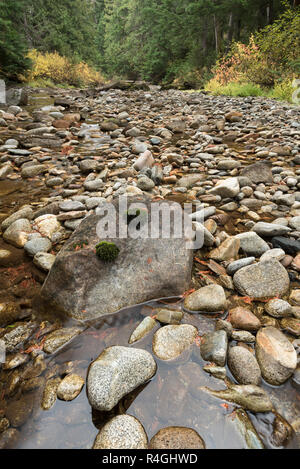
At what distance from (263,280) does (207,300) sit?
1.91 feet

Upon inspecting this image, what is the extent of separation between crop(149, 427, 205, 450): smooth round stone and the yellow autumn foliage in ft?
67.9

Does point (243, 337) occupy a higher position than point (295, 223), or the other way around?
point (295, 223)

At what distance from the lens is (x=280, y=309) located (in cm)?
200

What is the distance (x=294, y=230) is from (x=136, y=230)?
194cm

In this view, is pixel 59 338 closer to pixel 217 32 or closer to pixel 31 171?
pixel 31 171

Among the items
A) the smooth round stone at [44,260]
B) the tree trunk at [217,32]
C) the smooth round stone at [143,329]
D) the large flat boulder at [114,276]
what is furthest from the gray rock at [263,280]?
the tree trunk at [217,32]

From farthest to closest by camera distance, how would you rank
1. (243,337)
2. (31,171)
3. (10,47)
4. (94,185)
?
1. (10,47)
2. (31,171)
3. (94,185)
4. (243,337)

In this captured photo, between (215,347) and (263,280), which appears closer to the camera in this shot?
(215,347)

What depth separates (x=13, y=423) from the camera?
4.69 feet

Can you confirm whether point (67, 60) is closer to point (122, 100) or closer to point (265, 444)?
point (122, 100)

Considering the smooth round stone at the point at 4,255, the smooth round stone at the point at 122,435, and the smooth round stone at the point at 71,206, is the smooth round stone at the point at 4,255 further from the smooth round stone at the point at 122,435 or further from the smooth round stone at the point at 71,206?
the smooth round stone at the point at 122,435

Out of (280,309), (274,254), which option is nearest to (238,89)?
(274,254)

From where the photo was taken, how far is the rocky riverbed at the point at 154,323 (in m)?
1.43

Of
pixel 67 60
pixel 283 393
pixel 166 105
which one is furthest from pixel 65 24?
pixel 283 393
